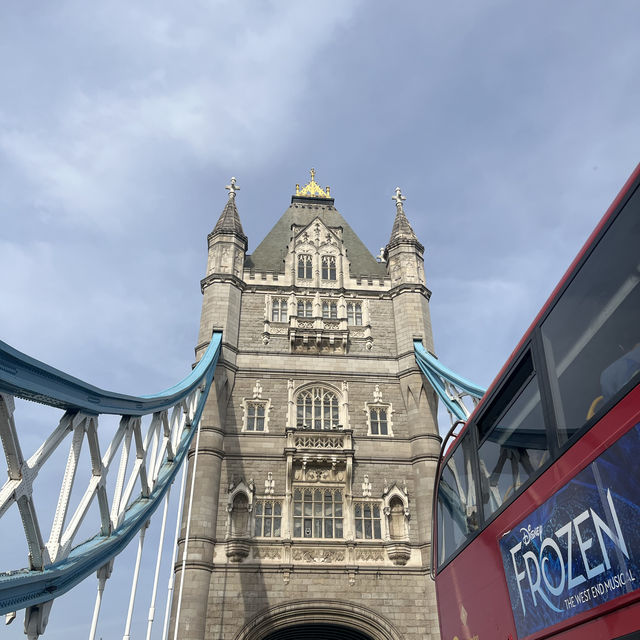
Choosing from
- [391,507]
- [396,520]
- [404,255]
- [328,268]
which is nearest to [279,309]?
[328,268]

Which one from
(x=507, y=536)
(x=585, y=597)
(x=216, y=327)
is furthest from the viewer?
(x=216, y=327)

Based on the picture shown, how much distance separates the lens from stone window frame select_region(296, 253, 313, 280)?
2325 centimetres

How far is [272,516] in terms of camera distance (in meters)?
17.0

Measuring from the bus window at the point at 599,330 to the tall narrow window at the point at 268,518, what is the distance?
45.1ft

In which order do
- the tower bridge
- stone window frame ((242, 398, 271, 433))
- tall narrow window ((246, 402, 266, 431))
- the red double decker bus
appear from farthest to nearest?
tall narrow window ((246, 402, 266, 431)), stone window frame ((242, 398, 271, 433)), the tower bridge, the red double decker bus

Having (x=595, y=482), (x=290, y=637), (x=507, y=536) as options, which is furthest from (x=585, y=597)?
(x=290, y=637)

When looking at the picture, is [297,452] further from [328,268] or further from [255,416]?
[328,268]

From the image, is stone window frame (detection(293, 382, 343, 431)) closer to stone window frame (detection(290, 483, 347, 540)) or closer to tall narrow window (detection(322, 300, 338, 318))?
stone window frame (detection(290, 483, 347, 540))

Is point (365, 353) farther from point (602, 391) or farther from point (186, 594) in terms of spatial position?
point (602, 391)

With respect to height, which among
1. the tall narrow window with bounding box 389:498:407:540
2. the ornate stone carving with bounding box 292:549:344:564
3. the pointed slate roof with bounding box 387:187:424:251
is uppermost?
the pointed slate roof with bounding box 387:187:424:251

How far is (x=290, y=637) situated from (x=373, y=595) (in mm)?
3175

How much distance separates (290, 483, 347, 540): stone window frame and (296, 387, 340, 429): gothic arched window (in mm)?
2019

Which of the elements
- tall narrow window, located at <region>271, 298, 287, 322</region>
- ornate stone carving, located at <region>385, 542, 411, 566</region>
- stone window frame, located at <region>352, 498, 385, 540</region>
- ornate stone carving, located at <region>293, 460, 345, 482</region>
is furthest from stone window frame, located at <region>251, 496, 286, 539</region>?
tall narrow window, located at <region>271, 298, 287, 322</region>

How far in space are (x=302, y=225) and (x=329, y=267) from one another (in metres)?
3.36
